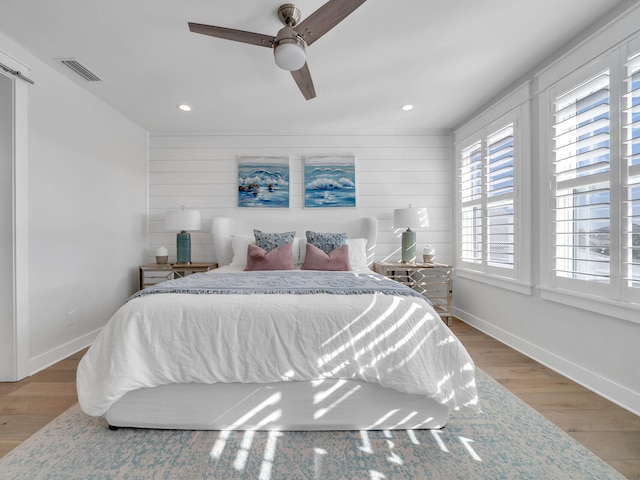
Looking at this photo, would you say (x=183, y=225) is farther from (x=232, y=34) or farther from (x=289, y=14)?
(x=289, y=14)

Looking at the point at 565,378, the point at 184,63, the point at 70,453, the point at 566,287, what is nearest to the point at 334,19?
the point at 184,63

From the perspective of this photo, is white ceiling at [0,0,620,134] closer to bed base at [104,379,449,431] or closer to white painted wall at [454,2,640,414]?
white painted wall at [454,2,640,414]

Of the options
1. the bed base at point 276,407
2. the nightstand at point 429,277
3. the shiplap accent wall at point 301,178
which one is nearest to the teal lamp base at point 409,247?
the nightstand at point 429,277

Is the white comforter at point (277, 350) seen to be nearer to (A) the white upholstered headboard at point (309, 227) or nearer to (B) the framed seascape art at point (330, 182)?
(A) the white upholstered headboard at point (309, 227)

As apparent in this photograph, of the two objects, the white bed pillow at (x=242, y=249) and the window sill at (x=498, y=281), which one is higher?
the white bed pillow at (x=242, y=249)

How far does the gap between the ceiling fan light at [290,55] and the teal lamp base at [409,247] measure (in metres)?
2.48

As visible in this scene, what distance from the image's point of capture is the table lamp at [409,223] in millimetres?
3688

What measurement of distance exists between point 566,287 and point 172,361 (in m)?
2.79

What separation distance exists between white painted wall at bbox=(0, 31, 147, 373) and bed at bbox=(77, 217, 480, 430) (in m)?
1.44

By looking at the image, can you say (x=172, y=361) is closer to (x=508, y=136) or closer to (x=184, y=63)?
(x=184, y=63)

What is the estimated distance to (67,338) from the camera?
2.79 metres

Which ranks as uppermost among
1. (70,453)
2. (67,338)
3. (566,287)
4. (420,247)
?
(420,247)

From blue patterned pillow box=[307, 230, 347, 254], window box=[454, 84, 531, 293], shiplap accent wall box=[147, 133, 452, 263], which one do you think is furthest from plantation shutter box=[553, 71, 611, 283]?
blue patterned pillow box=[307, 230, 347, 254]

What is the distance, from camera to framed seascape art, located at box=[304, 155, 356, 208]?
4078 millimetres
